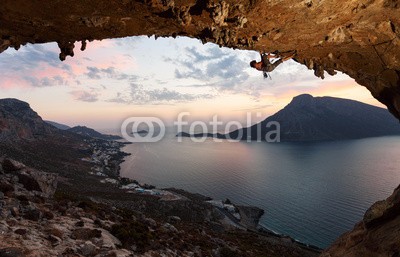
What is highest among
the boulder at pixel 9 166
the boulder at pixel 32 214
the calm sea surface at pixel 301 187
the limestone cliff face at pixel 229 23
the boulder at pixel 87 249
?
the limestone cliff face at pixel 229 23

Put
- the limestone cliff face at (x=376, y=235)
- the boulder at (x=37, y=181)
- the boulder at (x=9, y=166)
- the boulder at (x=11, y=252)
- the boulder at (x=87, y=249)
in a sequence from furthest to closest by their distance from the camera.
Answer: the boulder at (x=9, y=166) → the boulder at (x=37, y=181) → the boulder at (x=87, y=249) → the boulder at (x=11, y=252) → the limestone cliff face at (x=376, y=235)

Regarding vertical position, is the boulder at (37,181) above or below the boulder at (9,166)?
below

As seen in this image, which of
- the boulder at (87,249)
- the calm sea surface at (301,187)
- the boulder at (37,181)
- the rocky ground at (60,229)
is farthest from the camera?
the calm sea surface at (301,187)

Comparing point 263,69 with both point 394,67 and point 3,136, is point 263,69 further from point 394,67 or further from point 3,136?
point 3,136

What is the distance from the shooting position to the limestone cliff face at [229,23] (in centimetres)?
786

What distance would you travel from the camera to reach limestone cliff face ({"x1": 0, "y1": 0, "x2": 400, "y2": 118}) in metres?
7.86

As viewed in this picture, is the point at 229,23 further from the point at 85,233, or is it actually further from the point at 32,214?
the point at 32,214

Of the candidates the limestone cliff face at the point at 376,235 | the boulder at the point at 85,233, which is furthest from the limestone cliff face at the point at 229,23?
the boulder at the point at 85,233

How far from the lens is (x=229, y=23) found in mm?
8992

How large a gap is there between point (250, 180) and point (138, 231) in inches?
4671

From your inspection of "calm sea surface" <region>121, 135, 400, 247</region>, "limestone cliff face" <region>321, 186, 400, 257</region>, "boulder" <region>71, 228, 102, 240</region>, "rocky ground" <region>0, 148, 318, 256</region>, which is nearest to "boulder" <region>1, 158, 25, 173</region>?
"rocky ground" <region>0, 148, 318, 256</region>

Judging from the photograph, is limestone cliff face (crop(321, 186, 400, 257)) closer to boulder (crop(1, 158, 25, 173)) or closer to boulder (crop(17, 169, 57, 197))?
boulder (crop(17, 169, 57, 197))

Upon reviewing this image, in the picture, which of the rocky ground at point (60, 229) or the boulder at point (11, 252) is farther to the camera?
the rocky ground at point (60, 229)

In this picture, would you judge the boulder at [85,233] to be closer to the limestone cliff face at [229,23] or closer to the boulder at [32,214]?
the boulder at [32,214]
